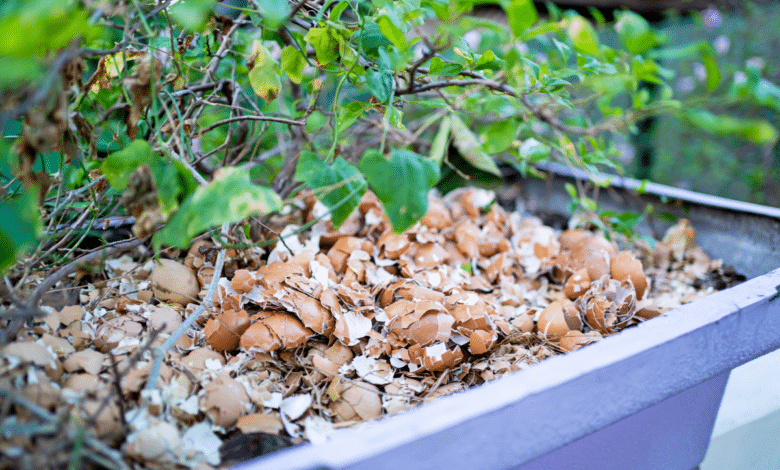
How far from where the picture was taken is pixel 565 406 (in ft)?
1.11

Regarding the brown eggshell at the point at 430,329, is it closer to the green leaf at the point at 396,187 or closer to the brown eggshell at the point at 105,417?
the green leaf at the point at 396,187

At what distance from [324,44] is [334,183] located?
0.15 m

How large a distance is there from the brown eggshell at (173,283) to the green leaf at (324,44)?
0.29 meters

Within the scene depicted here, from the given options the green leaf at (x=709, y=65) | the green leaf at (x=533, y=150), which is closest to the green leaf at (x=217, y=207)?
the green leaf at (x=533, y=150)

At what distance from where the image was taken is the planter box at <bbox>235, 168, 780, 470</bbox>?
290mm

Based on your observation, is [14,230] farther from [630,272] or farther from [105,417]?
[630,272]

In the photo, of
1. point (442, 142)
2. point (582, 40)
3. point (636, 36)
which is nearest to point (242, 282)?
point (442, 142)

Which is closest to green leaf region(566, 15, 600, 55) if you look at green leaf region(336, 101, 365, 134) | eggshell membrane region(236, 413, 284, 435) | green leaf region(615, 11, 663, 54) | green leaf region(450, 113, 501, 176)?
green leaf region(615, 11, 663, 54)

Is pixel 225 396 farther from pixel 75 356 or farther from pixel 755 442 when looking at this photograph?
pixel 755 442

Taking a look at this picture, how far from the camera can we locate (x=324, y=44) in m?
0.44

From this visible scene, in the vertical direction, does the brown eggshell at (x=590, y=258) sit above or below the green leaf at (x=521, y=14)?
below

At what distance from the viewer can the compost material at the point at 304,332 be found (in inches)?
13.5

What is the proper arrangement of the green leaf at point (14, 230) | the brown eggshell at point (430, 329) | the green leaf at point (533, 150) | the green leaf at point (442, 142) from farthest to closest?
the green leaf at point (442, 142) < the green leaf at point (533, 150) < the brown eggshell at point (430, 329) < the green leaf at point (14, 230)

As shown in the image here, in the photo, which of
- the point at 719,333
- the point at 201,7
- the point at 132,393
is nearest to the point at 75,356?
the point at 132,393
